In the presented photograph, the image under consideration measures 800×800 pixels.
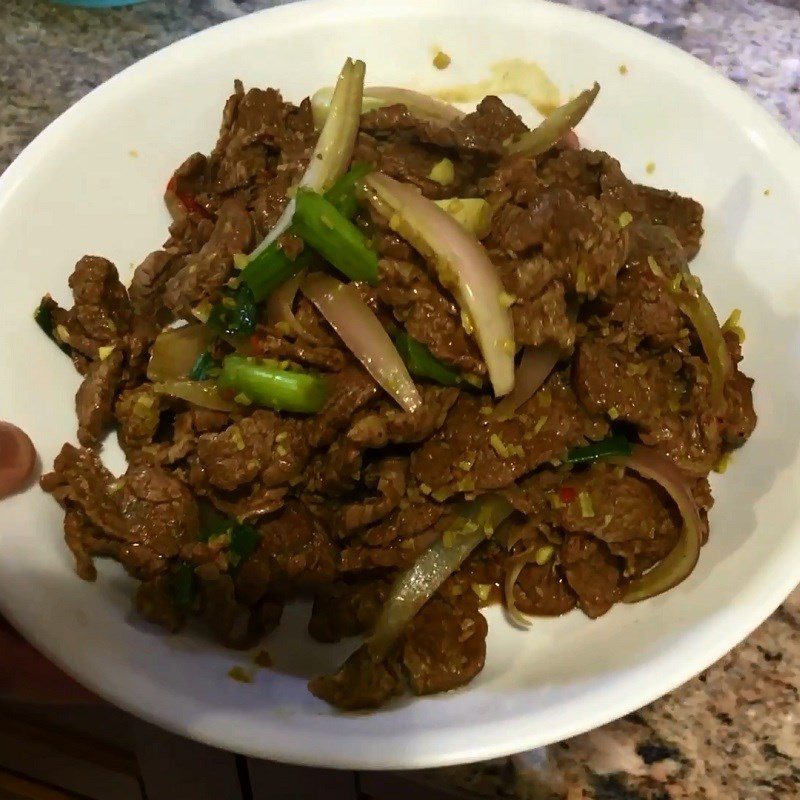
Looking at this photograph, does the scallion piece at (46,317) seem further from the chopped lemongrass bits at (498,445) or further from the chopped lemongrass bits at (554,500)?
the chopped lemongrass bits at (554,500)

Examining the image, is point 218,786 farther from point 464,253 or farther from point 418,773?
point 464,253

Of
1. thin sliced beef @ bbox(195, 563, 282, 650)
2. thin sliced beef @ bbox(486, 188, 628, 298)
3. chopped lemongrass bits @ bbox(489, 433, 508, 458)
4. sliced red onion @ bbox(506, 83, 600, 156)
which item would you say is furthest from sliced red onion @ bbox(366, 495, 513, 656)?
sliced red onion @ bbox(506, 83, 600, 156)

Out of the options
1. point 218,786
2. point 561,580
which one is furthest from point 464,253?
point 218,786

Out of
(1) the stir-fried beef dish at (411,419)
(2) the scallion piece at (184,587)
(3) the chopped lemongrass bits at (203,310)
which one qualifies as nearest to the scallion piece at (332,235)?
(1) the stir-fried beef dish at (411,419)

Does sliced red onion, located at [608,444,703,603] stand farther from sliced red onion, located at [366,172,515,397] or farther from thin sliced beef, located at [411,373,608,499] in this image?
sliced red onion, located at [366,172,515,397]

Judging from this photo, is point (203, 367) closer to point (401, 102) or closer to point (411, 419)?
point (411, 419)

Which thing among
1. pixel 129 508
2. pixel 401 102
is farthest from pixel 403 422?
pixel 401 102
